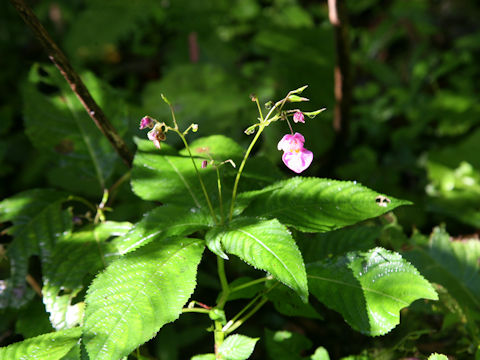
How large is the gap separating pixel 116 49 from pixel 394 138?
103 inches

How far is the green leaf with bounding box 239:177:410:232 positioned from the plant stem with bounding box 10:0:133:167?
0.51m

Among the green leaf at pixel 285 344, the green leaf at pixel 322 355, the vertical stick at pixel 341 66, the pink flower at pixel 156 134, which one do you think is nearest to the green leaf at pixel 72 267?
the pink flower at pixel 156 134

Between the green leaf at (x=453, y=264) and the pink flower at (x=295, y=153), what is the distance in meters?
0.70

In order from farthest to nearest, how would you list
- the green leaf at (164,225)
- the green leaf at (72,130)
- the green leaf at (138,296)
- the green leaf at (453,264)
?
the green leaf at (72,130)
the green leaf at (453,264)
the green leaf at (164,225)
the green leaf at (138,296)

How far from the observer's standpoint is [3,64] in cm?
340

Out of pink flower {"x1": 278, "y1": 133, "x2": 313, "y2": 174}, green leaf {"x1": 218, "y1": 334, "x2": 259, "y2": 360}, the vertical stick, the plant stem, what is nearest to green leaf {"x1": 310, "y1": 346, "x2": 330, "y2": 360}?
green leaf {"x1": 218, "y1": 334, "x2": 259, "y2": 360}

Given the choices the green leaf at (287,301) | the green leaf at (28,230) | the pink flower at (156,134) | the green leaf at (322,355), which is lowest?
the green leaf at (322,355)

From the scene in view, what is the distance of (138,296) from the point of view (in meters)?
0.94

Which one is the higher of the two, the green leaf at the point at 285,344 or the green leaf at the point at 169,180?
the green leaf at the point at 169,180

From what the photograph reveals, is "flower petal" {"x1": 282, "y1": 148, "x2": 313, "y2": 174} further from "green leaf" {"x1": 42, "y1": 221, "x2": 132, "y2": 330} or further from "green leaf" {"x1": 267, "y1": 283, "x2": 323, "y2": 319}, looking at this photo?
"green leaf" {"x1": 42, "y1": 221, "x2": 132, "y2": 330}

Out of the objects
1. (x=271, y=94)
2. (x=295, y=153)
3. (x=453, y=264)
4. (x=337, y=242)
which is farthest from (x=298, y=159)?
(x=271, y=94)

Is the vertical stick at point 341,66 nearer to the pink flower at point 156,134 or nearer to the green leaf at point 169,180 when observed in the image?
the green leaf at point 169,180

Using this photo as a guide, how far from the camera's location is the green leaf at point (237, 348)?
993 mm

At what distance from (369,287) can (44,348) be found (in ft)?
2.61
